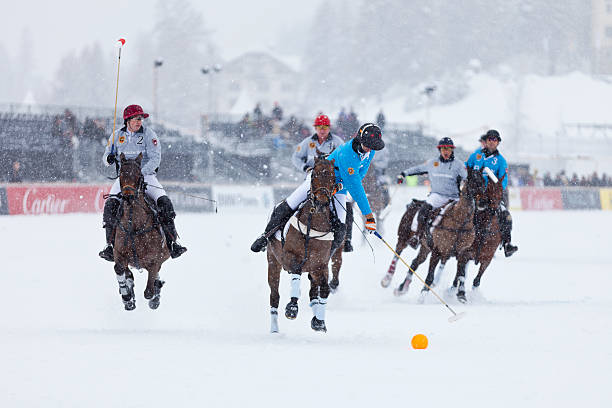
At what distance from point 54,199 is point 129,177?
1710cm

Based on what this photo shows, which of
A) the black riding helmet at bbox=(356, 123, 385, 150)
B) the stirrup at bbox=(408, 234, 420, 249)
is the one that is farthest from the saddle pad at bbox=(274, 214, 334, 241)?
the stirrup at bbox=(408, 234, 420, 249)

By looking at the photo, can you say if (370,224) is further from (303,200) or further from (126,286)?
(126,286)

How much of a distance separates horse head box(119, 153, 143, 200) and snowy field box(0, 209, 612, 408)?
65.1 inches

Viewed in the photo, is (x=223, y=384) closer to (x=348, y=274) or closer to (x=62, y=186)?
(x=348, y=274)

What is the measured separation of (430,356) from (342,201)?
2.45 meters

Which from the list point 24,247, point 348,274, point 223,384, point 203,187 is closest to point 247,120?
point 203,187

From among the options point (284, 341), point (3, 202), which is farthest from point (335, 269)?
point (3, 202)

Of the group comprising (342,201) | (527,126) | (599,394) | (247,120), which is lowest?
(599,394)

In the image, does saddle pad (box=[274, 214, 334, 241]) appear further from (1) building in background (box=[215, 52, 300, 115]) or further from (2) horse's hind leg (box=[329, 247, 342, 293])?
(1) building in background (box=[215, 52, 300, 115])

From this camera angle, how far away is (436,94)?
84.1m

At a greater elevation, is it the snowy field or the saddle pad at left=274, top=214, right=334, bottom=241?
the saddle pad at left=274, top=214, right=334, bottom=241

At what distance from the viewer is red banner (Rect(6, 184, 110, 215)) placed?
79.7ft

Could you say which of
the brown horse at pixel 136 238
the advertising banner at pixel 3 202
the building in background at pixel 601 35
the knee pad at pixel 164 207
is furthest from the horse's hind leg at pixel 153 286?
the building in background at pixel 601 35

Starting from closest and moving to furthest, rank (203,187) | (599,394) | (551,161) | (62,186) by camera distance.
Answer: (599,394)
(62,186)
(203,187)
(551,161)
